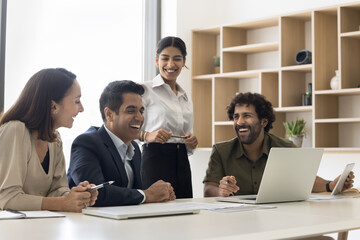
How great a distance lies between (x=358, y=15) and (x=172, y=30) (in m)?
1.72

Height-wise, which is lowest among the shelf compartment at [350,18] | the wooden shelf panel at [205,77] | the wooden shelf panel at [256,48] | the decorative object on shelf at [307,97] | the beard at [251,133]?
the beard at [251,133]

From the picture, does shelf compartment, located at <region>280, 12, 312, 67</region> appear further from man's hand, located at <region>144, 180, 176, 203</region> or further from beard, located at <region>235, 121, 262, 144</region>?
man's hand, located at <region>144, 180, 176, 203</region>

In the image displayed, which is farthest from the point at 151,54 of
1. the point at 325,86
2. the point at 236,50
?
the point at 325,86

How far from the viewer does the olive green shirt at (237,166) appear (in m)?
2.94

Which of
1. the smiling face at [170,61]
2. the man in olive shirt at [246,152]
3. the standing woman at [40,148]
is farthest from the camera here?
the smiling face at [170,61]

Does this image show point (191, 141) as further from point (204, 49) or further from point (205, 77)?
point (204, 49)

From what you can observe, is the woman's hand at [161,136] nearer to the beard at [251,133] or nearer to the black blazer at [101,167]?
the beard at [251,133]

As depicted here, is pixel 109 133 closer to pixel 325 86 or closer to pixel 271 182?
pixel 271 182

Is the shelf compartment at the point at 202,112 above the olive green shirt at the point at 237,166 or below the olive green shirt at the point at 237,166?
above

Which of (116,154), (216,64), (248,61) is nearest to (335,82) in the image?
(248,61)

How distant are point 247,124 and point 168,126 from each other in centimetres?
55

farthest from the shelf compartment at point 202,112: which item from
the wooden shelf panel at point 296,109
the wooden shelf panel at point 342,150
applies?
the wooden shelf panel at point 342,150

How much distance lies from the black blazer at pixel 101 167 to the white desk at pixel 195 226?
Result: 0.35 metres

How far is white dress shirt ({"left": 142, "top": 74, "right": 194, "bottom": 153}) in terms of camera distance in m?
3.42
